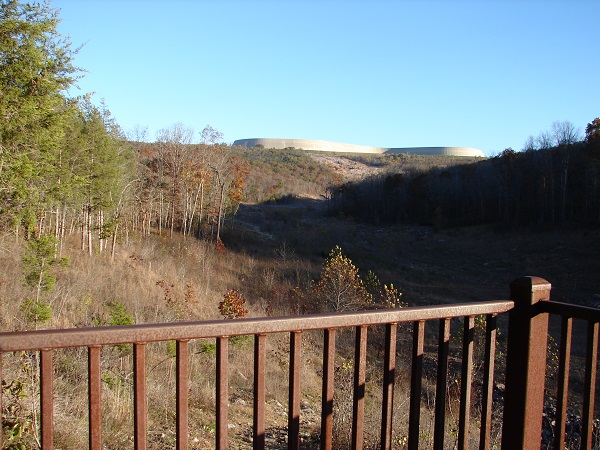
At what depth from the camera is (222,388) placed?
1832 millimetres

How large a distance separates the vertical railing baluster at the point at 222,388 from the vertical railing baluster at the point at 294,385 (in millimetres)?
262

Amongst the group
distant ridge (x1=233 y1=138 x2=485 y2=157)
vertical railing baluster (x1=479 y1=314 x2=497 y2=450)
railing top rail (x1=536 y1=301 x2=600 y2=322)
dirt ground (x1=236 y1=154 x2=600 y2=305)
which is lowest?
dirt ground (x1=236 y1=154 x2=600 y2=305)

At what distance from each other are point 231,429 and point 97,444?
14.0 ft

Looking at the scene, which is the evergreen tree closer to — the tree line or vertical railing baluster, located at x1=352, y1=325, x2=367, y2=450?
vertical railing baluster, located at x1=352, y1=325, x2=367, y2=450

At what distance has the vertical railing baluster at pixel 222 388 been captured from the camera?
179 centimetres

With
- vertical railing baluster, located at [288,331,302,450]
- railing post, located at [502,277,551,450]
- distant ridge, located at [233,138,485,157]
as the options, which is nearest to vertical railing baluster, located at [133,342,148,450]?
vertical railing baluster, located at [288,331,302,450]

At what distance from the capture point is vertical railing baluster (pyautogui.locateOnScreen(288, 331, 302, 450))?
1905 millimetres

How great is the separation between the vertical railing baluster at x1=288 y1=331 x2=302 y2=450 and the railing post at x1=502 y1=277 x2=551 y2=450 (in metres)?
1.14

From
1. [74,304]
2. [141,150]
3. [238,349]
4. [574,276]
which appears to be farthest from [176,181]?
[574,276]

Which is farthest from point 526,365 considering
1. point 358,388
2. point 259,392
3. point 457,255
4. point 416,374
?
point 457,255

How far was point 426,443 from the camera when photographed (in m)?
5.42

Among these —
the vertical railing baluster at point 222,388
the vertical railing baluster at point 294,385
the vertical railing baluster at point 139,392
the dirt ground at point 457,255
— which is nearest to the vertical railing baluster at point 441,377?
the vertical railing baluster at point 294,385

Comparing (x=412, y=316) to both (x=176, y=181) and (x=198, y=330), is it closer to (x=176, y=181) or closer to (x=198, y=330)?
(x=198, y=330)

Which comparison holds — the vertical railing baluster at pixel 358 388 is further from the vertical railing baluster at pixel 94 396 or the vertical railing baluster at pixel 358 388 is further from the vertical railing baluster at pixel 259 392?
the vertical railing baluster at pixel 94 396
